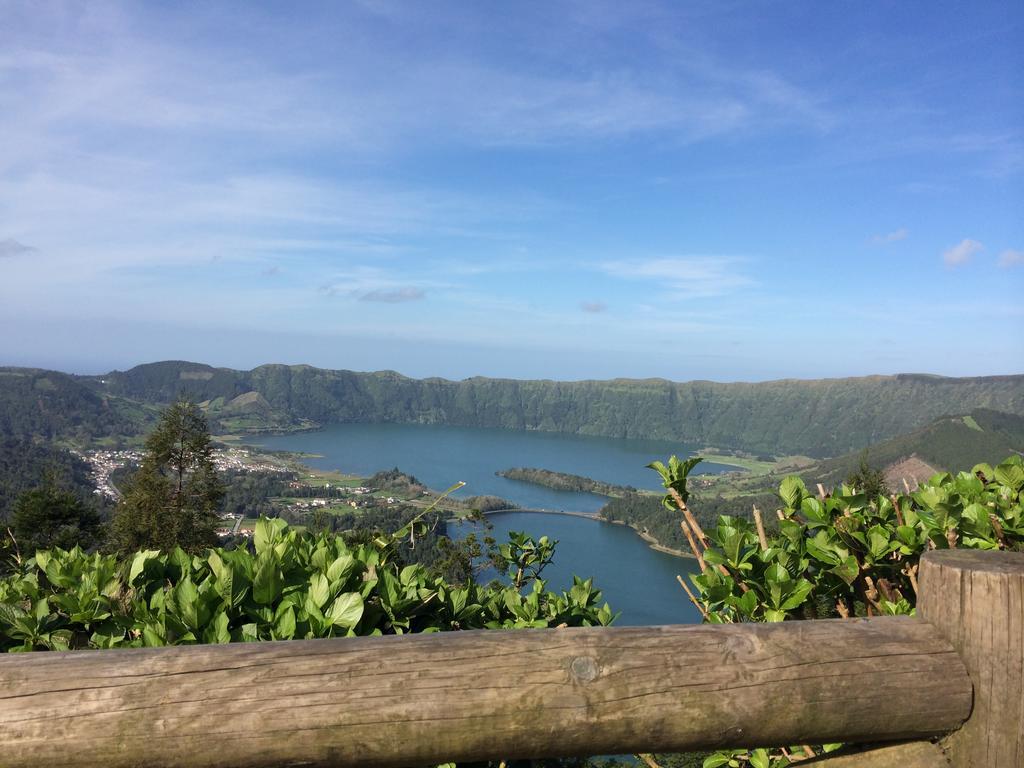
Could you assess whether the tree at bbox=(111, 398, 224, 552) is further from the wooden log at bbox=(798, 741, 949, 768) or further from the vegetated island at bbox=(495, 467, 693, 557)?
the vegetated island at bbox=(495, 467, 693, 557)

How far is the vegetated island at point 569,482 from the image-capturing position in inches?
4141

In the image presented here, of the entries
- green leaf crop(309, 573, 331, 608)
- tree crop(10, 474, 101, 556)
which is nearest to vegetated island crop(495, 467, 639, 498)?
tree crop(10, 474, 101, 556)

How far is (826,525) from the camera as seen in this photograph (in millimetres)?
2355

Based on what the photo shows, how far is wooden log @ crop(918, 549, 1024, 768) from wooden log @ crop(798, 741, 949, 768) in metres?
0.03

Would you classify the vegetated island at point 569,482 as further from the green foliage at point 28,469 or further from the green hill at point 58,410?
the green hill at point 58,410

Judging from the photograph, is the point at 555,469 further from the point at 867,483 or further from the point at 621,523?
the point at 867,483

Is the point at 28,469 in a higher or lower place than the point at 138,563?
lower

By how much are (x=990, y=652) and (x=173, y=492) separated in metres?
20.2

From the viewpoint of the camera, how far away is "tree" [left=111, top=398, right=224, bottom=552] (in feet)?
56.5

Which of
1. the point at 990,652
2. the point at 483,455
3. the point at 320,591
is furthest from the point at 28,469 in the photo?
the point at 990,652

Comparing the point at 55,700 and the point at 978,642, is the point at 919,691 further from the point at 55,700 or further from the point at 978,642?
the point at 55,700

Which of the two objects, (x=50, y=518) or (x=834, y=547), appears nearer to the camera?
(x=834, y=547)

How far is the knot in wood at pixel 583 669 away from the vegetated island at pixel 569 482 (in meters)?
102

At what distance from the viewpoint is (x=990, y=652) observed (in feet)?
4.60
